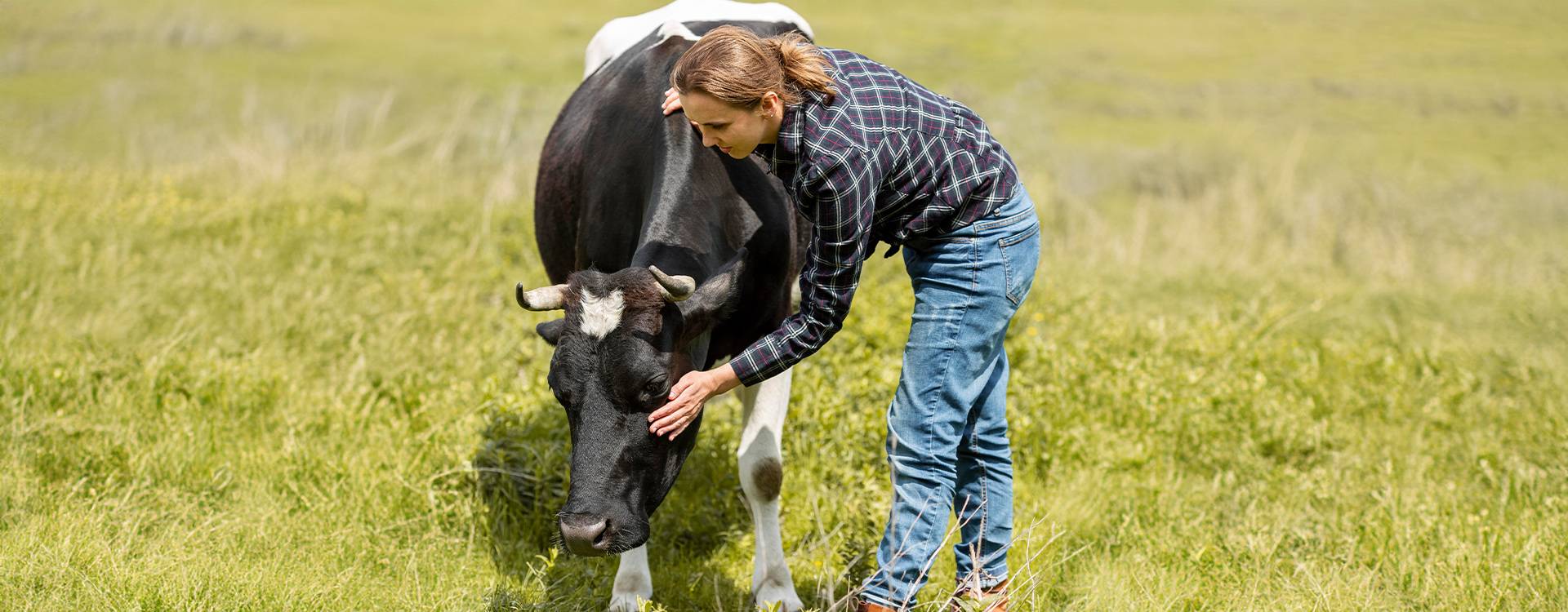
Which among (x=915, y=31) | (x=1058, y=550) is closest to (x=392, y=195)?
(x=1058, y=550)

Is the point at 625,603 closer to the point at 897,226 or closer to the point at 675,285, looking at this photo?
the point at 675,285

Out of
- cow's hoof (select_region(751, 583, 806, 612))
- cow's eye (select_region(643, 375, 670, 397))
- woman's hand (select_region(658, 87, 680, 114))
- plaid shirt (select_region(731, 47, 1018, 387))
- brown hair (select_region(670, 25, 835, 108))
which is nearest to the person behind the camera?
brown hair (select_region(670, 25, 835, 108))

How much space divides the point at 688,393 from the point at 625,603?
1331 mm

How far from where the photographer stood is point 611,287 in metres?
3.76

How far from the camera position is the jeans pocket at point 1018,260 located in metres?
3.96

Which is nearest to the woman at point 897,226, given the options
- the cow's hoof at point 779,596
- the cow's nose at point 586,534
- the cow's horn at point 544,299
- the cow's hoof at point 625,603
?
the cow's nose at point 586,534

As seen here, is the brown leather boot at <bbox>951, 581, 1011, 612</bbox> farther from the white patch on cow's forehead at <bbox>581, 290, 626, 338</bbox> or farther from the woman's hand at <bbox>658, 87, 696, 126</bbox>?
the woman's hand at <bbox>658, 87, 696, 126</bbox>

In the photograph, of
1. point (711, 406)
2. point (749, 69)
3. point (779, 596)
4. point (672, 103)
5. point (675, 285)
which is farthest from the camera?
point (711, 406)

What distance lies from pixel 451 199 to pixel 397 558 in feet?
19.1

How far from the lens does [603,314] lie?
372cm

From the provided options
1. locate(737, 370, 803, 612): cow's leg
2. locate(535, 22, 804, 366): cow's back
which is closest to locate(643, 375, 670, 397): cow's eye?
locate(535, 22, 804, 366): cow's back

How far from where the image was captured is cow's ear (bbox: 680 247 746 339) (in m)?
3.91

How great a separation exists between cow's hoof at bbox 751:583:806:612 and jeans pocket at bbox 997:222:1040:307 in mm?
1526

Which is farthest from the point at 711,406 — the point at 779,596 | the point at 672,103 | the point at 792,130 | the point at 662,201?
the point at 792,130
